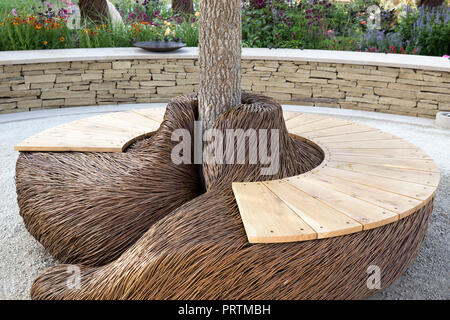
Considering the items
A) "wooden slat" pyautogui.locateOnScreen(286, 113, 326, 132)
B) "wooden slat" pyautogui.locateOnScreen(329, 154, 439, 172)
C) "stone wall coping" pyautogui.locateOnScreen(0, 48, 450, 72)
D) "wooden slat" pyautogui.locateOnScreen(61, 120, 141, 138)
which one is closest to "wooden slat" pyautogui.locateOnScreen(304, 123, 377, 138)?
"wooden slat" pyautogui.locateOnScreen(286, 113, 326, 132)

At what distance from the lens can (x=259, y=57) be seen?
17.0 ft

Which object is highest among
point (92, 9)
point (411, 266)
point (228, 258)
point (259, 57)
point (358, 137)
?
point (92, 9)

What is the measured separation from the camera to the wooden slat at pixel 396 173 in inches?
90.7

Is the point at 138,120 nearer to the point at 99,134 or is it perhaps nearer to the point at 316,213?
the point at 99,134

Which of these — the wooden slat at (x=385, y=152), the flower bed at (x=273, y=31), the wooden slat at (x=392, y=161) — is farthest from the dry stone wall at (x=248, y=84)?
the wooden slat at (x=392, y=161)

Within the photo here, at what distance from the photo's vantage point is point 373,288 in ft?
6.82

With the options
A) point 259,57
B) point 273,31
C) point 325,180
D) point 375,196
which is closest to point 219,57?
point 325,180

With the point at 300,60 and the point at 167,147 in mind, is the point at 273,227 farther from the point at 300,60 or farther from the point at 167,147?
the point at 300,60

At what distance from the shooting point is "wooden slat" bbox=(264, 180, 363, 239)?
1788 millimetres

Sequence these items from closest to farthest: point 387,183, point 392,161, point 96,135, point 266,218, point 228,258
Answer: point 228,258 → point 266,218 → point 387,183 → point 392,161 → point 96,135

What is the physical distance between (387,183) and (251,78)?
3.31 meters

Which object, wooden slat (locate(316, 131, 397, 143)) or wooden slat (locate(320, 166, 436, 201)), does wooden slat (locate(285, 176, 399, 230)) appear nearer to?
wooden slat (locate(320, 166, 436, 201))

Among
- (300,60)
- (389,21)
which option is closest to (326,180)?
(300,60)

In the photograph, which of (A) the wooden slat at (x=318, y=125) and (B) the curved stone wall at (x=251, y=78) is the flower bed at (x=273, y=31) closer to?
(B) the curved stone wall at (x=251, y=78)
